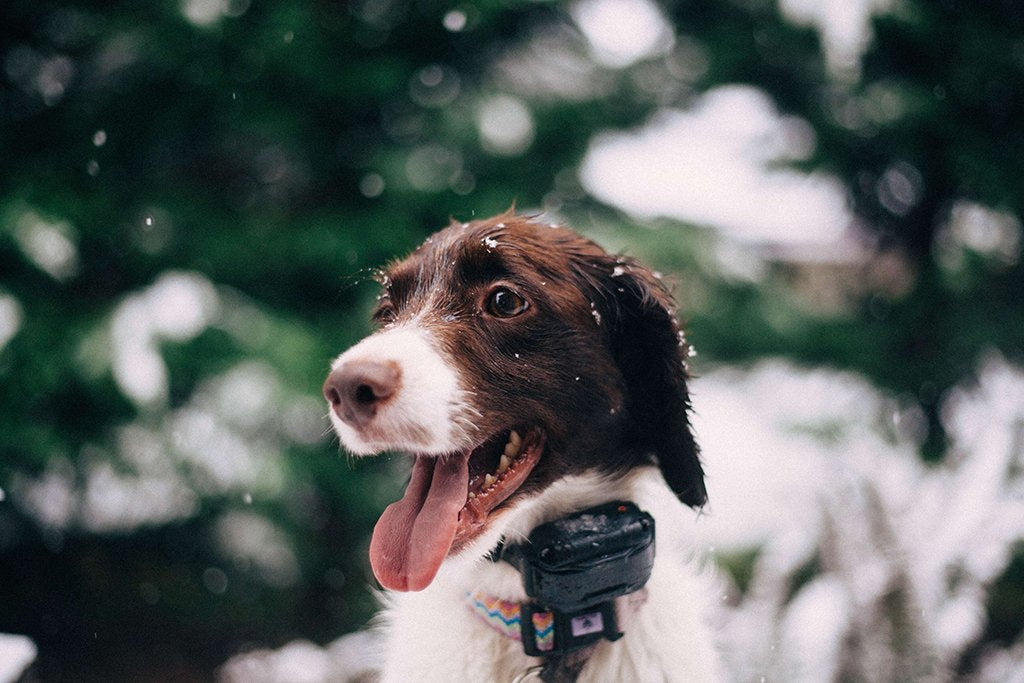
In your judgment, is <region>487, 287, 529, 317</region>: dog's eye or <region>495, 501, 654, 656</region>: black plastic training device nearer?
<region>495, 501, 654, 656</region>: black plastic training device

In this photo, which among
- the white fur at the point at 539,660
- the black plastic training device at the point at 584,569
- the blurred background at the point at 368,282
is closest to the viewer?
the black plastic training device at the point at 584,569

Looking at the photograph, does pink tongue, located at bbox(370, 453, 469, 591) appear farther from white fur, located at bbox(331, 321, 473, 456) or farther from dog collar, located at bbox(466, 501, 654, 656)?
dog collar, located at bbox(466, 501, 654, 656)

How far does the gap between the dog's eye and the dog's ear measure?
0.72 ft

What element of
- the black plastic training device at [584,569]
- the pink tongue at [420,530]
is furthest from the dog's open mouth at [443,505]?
the black plastic training device at [584,569]

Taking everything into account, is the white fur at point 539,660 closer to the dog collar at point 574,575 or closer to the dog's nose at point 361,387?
the dog collar at point 574,575

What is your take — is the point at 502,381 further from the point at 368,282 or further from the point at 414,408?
the point at 368,282

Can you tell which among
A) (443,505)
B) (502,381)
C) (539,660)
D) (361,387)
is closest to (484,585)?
(539,660)

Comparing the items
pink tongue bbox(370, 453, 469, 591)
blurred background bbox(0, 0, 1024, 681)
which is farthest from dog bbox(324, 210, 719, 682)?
blurred background bbox(0, 0, 1024, 681)

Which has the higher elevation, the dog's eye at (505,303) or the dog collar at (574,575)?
the dog's eye at (505,303)

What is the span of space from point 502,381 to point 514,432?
0.11 metres

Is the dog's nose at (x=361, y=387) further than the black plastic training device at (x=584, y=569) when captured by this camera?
No

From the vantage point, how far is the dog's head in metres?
1.30

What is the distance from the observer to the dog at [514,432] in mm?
1319

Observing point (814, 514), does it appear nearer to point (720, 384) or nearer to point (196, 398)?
point (720, 384)
